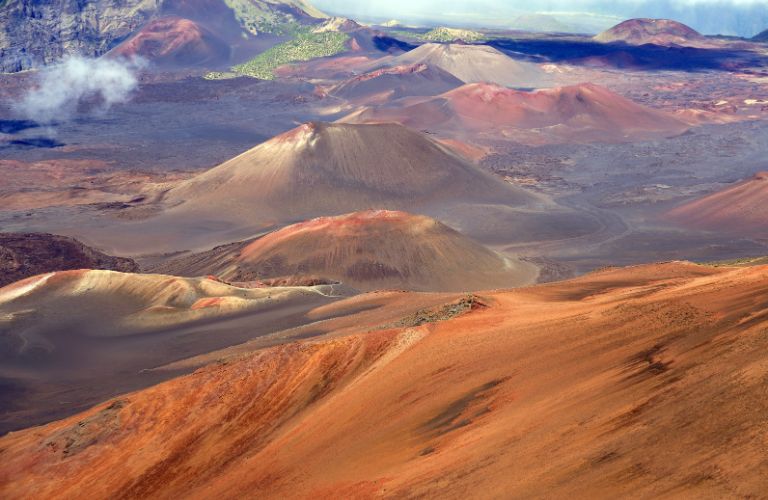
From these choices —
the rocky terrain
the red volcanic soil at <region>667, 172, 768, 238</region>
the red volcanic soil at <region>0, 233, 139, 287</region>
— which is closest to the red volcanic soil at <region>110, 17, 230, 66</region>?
the rocky terrain

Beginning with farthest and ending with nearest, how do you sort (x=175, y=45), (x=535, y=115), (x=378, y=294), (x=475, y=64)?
1. (x=175, y=45)
2. (x=475, y=64)
3. (x=535, y=115)
4. (x=378, y=294)

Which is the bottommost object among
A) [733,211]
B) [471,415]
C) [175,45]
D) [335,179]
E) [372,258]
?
[372,258]

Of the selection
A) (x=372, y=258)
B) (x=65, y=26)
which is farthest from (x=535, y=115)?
(x=65, y=26)

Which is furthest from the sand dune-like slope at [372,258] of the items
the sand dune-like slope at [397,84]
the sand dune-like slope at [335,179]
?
the sand dune-like slope at [397,84]

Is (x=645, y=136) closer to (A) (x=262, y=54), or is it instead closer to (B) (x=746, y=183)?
(B) (x=746, y=183)

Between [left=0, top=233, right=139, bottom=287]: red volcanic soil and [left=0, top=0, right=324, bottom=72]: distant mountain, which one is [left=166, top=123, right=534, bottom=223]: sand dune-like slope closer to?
[left=0, top=233, right=139, bottom=287]: red volcanic soil

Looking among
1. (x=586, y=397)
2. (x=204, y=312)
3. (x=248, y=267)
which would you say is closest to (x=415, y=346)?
(x=586, y=397)

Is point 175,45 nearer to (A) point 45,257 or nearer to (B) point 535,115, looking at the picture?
(B) point 535,115
